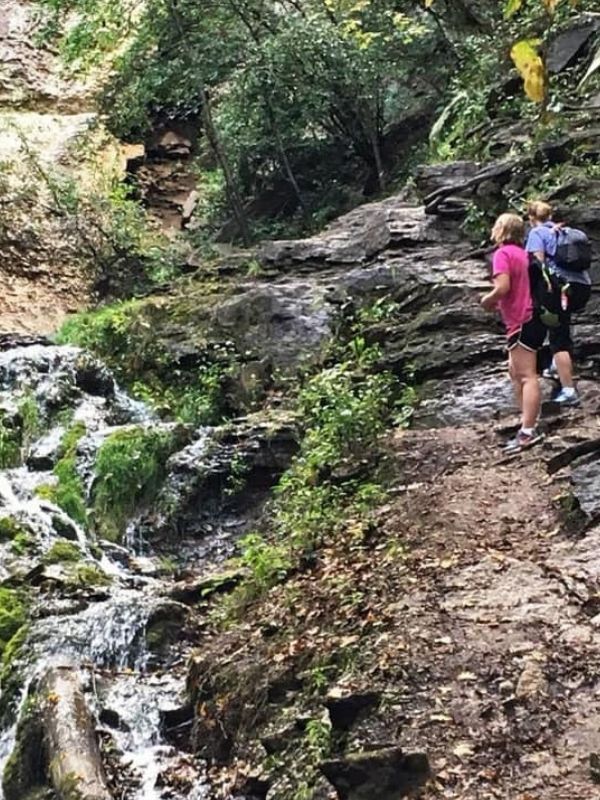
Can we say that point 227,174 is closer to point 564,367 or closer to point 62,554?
point 62,554

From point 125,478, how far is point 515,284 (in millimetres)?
4716

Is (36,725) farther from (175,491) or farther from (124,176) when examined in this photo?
(124,176)

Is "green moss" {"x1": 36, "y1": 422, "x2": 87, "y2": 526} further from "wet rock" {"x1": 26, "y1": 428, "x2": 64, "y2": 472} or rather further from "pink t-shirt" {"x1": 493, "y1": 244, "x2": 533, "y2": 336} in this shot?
"pink t-shirt" {"x1": 493, "y1": 244, "x2": 533, "y2": 336}

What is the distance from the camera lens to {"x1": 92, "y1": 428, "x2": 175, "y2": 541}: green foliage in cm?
977

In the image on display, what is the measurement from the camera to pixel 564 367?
7.79 m

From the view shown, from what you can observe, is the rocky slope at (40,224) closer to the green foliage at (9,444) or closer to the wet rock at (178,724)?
the green foliage at (9,444)

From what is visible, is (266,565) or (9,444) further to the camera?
(9,444)

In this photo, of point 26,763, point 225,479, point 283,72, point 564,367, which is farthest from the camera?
point 283,72

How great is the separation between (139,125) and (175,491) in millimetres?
13445

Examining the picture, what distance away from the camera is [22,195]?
1908 cm

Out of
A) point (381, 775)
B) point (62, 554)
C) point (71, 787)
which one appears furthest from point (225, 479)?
point (381, 775)

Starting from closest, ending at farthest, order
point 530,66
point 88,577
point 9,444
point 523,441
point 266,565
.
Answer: point 530,66 → point 266,565 → point 523,441 → point 88,577 → point 9,444

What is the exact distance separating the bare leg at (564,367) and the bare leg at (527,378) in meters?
0.57

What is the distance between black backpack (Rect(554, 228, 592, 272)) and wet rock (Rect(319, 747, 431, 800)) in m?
4.62
